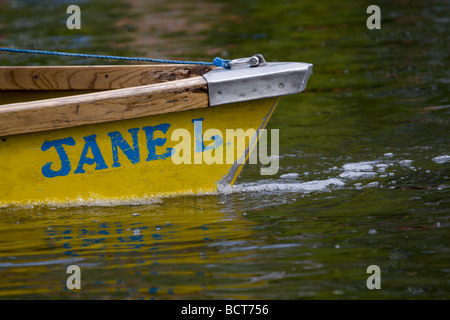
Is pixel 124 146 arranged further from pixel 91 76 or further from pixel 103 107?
pixel 91 76

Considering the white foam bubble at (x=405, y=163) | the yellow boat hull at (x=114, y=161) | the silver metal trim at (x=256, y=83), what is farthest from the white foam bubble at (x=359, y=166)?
the silver metal trim at (x=256, y=83)

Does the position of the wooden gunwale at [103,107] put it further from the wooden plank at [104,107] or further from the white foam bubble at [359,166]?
the white foam bubble at [359,166]

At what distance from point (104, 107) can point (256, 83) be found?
98cm

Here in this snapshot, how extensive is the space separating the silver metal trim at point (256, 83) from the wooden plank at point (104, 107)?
0.28ft

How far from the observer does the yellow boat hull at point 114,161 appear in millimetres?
4570

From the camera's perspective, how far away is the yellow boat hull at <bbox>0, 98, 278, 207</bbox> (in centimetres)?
457

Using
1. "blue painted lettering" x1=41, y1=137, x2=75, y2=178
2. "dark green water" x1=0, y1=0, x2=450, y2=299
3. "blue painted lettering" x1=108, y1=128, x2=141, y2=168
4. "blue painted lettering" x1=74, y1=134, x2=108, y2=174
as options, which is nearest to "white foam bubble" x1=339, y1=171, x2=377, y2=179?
"dark green water" x1=0, y1=0, x2=450, y2=299

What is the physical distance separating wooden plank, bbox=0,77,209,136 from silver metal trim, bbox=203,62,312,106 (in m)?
0.08

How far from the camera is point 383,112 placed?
7.34 metres

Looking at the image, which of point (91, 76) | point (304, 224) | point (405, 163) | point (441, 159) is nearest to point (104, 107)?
point (91, 76)

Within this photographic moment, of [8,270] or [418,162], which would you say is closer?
[8,270]

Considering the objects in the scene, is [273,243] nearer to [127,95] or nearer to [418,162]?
[127,95]

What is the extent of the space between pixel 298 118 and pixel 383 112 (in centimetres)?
90

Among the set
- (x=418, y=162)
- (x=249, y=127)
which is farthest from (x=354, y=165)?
(x=249, y=127)
